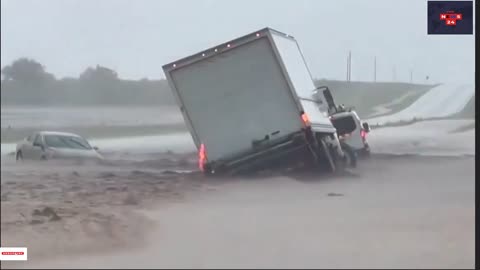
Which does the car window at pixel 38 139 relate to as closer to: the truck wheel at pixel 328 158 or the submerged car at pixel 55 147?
the submerged car at pixel 55 147

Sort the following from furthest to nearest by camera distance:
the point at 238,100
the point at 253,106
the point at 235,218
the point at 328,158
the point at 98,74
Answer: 1. the point at 253,106
2. the point at 238,100
3. the point at 328,158
4. the point at 98,74
5. the point at 235,218

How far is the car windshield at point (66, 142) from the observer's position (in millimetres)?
7184

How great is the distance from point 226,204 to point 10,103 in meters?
1.79

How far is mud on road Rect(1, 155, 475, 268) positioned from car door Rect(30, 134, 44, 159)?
0.38 feet

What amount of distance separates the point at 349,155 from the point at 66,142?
253cm

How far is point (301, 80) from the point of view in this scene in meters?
8.65

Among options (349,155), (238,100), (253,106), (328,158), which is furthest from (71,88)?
(349,155)

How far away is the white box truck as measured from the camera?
8.16 metres

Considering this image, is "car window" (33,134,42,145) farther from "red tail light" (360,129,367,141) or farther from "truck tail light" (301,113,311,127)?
"red tail light" (360,129,367,141)

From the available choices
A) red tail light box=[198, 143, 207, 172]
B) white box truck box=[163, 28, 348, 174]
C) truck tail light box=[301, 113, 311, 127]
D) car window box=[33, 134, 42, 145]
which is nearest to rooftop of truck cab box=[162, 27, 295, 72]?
white box truck box=[163, 28, 348, 174]

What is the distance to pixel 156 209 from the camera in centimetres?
731

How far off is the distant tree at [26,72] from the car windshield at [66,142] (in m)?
0.45

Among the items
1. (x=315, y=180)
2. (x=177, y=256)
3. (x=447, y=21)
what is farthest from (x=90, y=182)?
(x=447, y=21)

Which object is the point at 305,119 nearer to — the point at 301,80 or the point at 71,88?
the point at 301,80
